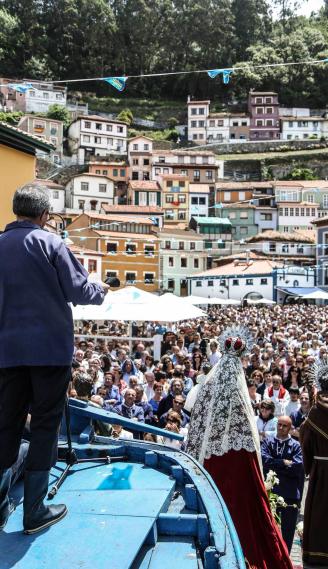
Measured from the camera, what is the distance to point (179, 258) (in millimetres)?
60469

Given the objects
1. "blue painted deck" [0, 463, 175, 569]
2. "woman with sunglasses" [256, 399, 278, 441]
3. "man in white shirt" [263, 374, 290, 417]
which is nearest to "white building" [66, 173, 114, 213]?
"man in white shirt" [263, 374, 290, 417]

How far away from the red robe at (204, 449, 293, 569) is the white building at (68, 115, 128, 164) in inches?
2821

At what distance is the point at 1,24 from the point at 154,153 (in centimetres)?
3961

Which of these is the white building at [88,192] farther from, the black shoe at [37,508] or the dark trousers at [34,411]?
the black shoe at [37,508]

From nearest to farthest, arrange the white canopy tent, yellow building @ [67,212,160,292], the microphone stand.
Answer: the microphone stand
the white canopy tent
yellow building @ [67,212,160,292]

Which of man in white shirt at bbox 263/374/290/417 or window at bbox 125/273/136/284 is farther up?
window at bbox 125/273/136/284

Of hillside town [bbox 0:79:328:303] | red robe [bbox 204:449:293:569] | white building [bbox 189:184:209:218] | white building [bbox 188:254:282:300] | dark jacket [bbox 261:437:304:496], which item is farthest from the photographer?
white building [bbox 189:184:209:218]

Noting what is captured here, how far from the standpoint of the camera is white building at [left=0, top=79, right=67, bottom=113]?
8112 cm

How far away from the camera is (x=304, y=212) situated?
222 ft

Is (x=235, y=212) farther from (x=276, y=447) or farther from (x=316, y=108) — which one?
(x=276, y=447)

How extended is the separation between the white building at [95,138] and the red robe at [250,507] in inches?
2821

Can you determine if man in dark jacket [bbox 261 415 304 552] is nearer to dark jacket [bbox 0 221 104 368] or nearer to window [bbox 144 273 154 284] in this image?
dark jacket [bbox 0 221 104 368]

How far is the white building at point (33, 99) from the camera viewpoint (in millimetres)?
81125

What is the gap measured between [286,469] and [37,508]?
4039 mm
